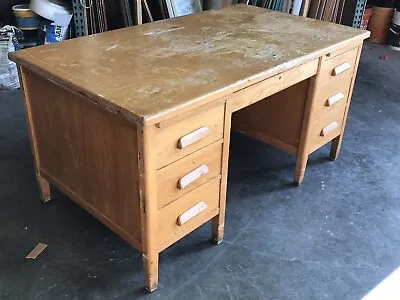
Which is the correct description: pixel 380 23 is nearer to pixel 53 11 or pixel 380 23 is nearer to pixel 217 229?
pixel 53 11

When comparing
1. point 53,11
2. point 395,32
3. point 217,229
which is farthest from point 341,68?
point 395,32

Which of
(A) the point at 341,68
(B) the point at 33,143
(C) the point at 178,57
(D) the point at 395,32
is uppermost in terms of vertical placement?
(C) the point at 178,57

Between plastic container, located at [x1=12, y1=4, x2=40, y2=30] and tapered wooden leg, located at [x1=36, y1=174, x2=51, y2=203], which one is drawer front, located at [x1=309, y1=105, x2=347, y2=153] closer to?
tapered wooden leg, located at [x1=36, y1=174, x2=51, y2=203]

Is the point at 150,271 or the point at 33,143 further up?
the point at 33,143

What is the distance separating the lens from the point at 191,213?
1562 millimetres

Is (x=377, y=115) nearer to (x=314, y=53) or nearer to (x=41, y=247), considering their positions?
(x=314, y=53)

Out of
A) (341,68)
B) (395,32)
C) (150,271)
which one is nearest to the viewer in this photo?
(150,271)

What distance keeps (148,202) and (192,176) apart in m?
0.19

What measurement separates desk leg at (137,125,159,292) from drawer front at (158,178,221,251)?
0.04 meters

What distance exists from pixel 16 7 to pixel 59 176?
1841mm

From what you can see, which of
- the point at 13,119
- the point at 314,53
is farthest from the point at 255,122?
the point at 13,119

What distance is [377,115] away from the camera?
2.84 metres

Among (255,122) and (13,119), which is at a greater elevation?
(255,122)

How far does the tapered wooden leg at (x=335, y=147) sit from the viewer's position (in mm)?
2328
